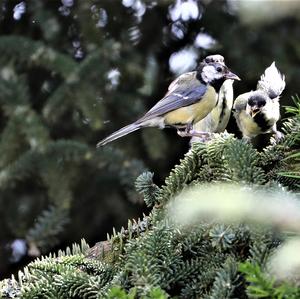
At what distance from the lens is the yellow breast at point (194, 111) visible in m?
1.98

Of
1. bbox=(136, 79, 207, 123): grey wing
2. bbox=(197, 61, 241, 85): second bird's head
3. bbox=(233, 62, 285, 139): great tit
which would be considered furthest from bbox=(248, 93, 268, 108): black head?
bbox=(136, 79, 207, 123): grey wing

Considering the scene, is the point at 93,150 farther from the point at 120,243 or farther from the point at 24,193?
the point at 120,243

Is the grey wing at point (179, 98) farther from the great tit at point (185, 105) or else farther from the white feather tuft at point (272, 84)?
the white feather tuft at point (272, 84)

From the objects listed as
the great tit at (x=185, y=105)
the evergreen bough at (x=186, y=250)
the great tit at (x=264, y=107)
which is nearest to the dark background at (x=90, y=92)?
the great tit at (x=185, y=105)

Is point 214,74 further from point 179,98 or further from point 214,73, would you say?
point 179,98

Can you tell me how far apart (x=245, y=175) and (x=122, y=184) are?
1364 millimetres

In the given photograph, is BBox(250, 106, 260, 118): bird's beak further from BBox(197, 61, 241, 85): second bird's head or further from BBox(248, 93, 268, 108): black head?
BBox(197, 61, 241, 85): second bird's head

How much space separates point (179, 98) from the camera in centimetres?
204

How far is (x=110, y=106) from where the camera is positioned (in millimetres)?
2213

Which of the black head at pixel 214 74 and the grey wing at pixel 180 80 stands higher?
the black head at pixel 214 74

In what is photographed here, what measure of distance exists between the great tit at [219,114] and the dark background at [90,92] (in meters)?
0.14

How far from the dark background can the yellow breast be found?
5.9 inches

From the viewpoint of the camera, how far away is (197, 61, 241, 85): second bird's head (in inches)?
75.1

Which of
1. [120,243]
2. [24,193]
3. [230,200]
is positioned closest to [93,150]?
[24,193]
